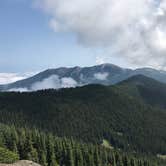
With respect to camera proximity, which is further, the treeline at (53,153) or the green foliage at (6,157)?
the treeline at (53,153)

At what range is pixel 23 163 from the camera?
84875 millimetres

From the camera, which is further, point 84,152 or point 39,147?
point 84,152

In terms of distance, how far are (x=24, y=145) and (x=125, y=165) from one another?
53.3 m

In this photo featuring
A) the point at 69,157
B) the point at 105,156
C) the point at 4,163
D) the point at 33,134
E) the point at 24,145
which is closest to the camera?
the point at 4,163

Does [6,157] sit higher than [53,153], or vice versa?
[6,157]

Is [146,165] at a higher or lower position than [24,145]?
lower

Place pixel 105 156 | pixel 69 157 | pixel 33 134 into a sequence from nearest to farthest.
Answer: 1. pixel 69 157
2. pixel 33 134
3. pixel 105 156

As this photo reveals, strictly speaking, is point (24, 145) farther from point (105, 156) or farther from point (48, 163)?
point (105, 156)

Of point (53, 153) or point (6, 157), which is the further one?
point (53, 153)

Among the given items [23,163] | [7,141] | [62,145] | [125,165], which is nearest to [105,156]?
[125,165]

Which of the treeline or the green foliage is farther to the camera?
the treeline

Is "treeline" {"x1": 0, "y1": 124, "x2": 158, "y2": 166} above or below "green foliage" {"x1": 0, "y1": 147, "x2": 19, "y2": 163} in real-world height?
below

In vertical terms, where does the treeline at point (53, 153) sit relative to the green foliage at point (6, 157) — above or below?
below

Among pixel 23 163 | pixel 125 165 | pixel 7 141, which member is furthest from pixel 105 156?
pixel 23 163
